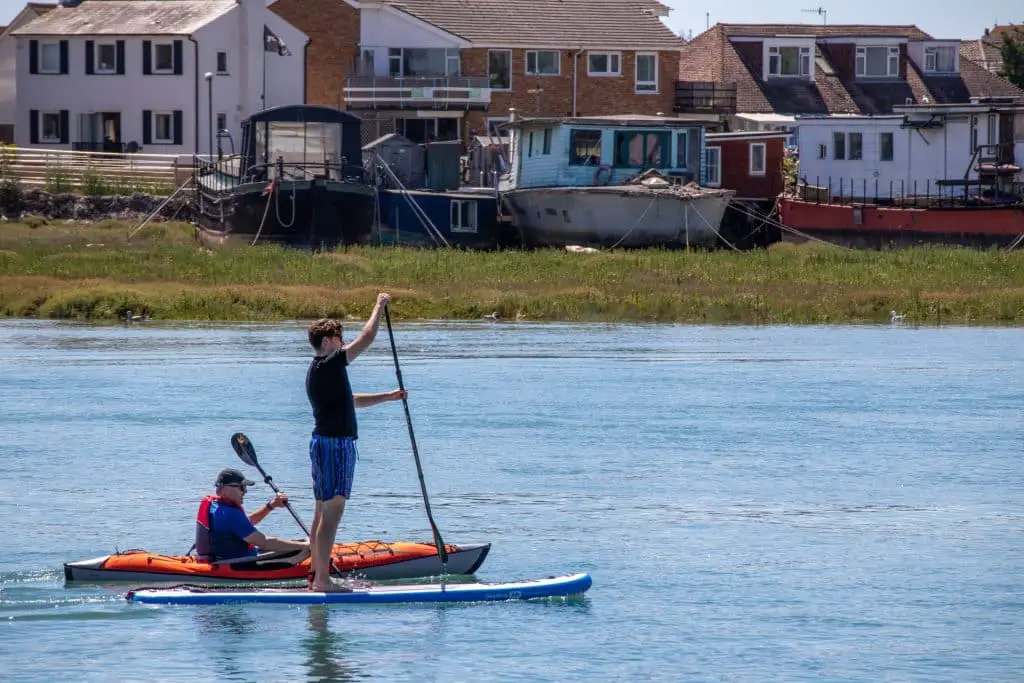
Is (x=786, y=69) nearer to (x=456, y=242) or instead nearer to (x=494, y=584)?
(x=456, y=242)

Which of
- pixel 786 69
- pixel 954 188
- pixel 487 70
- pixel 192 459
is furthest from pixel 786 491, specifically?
pixel 786 69

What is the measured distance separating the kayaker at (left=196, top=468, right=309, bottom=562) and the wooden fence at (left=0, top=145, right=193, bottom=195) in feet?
160

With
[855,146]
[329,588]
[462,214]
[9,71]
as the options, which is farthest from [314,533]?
[9,71]

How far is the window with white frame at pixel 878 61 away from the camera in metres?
77.4

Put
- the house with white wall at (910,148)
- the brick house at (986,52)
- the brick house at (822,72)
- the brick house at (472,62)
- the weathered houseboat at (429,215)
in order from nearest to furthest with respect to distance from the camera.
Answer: the weathered houseboat at (429,215) → the house with white wall at (910,148) → the brick house at (472,62) → the brick house at (822,72) → the brick house at (986,52)

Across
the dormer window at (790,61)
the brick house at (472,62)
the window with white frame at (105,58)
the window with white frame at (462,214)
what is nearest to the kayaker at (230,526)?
the window with white frame at (462,214)

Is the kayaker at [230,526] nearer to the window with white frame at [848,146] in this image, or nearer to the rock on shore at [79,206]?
the rock on shore at [79,206]

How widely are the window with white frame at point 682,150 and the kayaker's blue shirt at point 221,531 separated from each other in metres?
41.7

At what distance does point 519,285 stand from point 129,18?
35.2m

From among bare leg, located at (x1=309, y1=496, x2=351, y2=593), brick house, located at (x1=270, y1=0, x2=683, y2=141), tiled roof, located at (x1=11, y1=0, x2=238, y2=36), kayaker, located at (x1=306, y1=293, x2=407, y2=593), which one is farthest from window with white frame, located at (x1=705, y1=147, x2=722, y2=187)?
kayaker, located at (x1=306, y1=293, x2=407, y2=593)

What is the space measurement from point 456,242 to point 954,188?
54.0ft

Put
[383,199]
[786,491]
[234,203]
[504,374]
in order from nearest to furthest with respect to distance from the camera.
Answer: [786,491]
[504,374]
[234,203]
[383,199]

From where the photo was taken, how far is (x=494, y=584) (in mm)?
14344

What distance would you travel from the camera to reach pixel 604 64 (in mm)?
71938
